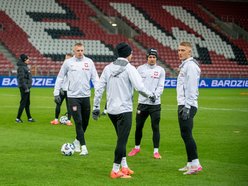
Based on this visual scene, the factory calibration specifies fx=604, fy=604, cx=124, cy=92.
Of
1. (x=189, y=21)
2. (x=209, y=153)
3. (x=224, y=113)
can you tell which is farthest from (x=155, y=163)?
(x=189, y=21)

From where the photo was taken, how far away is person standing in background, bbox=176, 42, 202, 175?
10914 mm

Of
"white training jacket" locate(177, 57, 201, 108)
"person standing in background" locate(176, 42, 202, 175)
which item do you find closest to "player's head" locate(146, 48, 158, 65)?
"person standing in background" locate(176, 42, 202, 175)

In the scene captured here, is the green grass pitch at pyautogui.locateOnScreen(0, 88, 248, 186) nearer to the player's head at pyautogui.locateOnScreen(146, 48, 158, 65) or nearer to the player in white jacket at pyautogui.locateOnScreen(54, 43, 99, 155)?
the player in white jacket at pyautogui.locateOnScreen(54, 43, 99, 155)

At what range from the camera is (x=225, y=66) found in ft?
182

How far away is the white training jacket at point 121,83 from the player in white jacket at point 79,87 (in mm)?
2590

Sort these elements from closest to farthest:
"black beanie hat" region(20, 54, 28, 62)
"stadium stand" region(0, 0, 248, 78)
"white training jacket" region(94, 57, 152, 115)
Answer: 1. "white training jacket" region(94, 57, 152, 115)
2. "black beanie hat" region(20, 54, 28, 62)
3. "stadium stand" region(0, 0, 248, 78)

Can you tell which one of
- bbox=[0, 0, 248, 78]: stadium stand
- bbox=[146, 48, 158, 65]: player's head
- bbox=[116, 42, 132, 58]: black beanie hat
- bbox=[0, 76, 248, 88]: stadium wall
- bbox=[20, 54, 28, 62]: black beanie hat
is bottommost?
bbox=[0, 76, 248, 88]: stadium wall

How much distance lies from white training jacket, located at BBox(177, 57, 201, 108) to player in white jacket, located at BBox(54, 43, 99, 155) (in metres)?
2.87

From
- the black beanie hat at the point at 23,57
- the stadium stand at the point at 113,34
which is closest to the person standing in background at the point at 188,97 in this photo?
the black beanie hat at the point at 23,57

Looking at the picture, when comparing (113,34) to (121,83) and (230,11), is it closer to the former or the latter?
(230,11)

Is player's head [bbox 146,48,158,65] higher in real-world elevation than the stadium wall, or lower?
higher

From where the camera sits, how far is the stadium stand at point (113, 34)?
50031mm

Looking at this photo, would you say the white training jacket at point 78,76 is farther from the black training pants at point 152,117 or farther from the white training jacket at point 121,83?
the white training jacket at point 121,83

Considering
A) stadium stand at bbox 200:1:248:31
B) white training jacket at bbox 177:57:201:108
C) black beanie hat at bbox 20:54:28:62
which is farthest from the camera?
stadium stand at bbox 200:1:248:31
